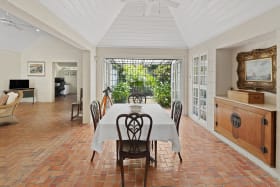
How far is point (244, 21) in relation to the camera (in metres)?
3.64

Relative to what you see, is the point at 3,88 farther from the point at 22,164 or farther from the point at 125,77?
the point at 22,164

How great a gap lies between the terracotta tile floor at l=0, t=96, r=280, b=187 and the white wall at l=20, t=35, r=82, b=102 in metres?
6.31

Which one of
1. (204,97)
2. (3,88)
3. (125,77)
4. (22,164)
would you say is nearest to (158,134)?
(22,164)

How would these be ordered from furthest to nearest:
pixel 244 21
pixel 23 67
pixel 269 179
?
pixel 23 67 → pixel 244 21 → pixel 269 179

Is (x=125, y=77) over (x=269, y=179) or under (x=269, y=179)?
over

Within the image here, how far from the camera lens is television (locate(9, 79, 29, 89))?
9828 mm

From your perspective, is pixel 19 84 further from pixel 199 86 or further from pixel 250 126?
pixel 250 126

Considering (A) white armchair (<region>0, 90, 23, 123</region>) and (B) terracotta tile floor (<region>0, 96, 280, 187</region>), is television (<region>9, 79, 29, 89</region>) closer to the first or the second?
(A) white armchair (<region>0, 90, 23, 123</region>)

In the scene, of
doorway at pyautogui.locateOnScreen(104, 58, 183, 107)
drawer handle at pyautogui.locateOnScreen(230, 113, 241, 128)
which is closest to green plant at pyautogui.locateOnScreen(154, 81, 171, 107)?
doorway at pyautogui.locateOnScreen(104, 58, 183, 107)

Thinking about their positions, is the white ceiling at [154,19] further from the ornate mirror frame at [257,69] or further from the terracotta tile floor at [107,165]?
the terracotta tile floor at [107,165]

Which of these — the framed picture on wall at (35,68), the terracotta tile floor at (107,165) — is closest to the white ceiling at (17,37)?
the framed picture on wall at (35,68)

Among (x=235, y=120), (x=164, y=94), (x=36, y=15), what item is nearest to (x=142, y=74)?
(x=164, y=94)

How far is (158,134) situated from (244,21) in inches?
98.9

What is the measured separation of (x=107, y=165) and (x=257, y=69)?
10.5 feet
